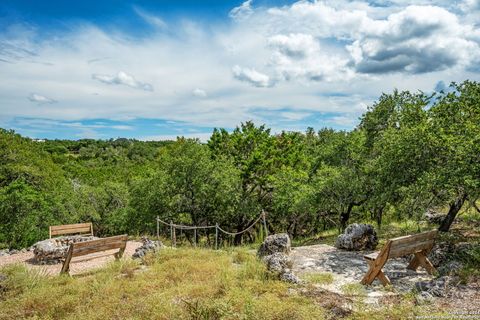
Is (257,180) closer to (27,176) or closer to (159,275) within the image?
(159,275)

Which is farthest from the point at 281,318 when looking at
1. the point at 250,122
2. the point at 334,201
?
the point at 250,122

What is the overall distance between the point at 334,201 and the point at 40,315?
11870 millimetres

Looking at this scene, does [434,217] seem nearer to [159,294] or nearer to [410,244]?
[410,244]

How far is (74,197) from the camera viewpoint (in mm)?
23750

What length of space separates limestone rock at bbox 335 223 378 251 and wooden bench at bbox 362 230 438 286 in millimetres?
2668

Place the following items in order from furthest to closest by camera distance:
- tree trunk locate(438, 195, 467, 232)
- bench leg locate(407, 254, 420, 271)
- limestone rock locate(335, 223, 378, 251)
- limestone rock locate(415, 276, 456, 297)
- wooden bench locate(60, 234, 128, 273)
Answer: limestone rock locate(335, 223, 378, 251)
tree trunk locate(438, 195, 467, 232)
wooden bench locate(60, 234, 128, 273)
bench leg locate(407, 254, 420, 271)
limestone rock locate(415, 276, 456, 297)

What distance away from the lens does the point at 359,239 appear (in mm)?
10688

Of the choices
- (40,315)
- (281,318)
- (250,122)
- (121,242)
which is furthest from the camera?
(250,122)

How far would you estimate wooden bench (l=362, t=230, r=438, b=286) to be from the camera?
670 cm

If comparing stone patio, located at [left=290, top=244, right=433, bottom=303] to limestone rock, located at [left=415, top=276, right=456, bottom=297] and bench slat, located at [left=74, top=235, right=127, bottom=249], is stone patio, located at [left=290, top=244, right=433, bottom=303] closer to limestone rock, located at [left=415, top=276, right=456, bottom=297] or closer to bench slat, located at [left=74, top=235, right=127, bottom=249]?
limestone rock, located at [left=415, top=276, right=456, bottom=297]

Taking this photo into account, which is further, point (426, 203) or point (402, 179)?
point (402, 179)

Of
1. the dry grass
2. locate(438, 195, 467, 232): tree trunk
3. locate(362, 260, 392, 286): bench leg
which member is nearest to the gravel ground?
the dry grass

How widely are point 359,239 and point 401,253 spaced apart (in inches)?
149

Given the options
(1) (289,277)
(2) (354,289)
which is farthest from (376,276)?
(1) (289,277)
